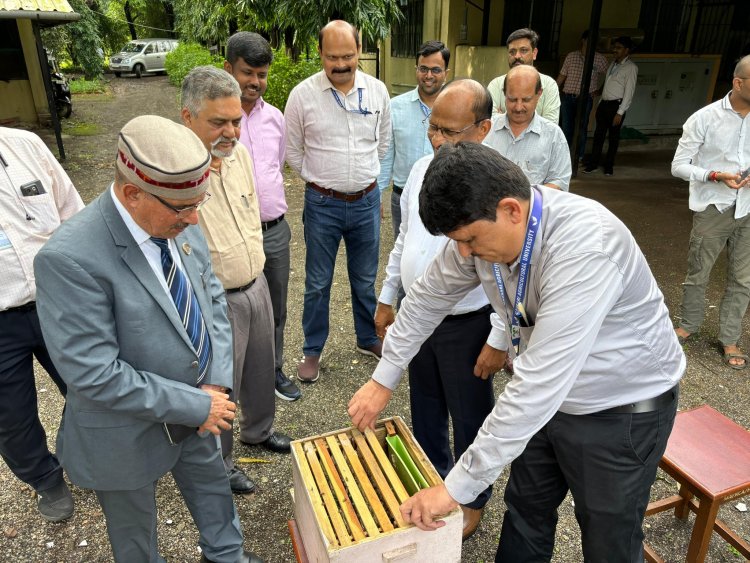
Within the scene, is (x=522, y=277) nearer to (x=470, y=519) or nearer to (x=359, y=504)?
(x=359, y=504)

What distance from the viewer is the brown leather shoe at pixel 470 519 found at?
2.83 m

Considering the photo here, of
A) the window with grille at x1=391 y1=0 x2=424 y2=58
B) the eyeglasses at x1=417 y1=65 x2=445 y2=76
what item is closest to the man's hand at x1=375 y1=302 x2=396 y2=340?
the eyeglasses at x1=417 y1=65 x2=445 y2=76

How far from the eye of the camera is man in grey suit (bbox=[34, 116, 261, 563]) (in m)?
1.78

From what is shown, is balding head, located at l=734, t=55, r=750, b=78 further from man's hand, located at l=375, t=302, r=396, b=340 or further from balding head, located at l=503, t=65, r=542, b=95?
man's hand, located at l=375, t=302, r=396, b=340

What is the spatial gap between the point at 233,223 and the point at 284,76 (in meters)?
8.74

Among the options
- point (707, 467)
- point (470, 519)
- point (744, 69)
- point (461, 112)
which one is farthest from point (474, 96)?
point (744, 69)

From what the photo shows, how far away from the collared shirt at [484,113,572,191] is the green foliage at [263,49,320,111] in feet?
24.4

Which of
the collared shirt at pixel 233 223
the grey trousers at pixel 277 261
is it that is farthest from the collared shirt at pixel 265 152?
the collared shirt at pixel 233 223

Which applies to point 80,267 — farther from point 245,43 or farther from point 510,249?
point 245,43

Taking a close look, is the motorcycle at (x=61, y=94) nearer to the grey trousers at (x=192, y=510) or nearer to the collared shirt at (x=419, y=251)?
the collared shirt at (x=419, y=251)

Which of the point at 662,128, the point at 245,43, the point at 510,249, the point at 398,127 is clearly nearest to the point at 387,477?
the point at 510,249

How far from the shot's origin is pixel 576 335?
1630 mm

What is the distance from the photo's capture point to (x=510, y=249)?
1729mm

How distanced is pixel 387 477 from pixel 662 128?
1191 cm
